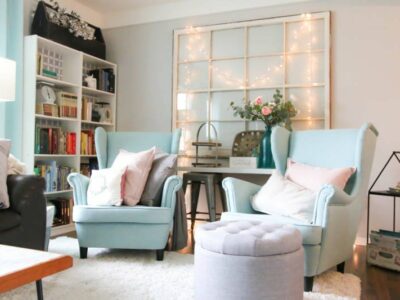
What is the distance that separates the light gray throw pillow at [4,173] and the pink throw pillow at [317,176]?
73.3 inches

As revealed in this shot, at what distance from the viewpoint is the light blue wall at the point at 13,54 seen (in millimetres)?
3713

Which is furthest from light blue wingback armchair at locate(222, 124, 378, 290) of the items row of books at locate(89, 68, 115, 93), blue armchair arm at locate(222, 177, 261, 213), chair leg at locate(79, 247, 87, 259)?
row of books at locate(89, 68, 115, 93)

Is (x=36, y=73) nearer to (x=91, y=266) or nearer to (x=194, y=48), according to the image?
(x=194, y=48)

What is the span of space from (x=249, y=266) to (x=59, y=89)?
3.28m

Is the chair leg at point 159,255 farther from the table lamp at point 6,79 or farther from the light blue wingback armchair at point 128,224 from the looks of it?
the table lamp at point 6,79

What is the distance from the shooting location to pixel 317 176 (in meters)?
2.63

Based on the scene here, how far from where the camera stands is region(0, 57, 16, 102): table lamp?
288cm

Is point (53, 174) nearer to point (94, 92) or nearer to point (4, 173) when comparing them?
point (94, 92)

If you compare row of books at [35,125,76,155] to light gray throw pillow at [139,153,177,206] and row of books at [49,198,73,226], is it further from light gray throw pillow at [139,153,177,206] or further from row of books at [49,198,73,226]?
light gray throw pillow at [139,153,177,206]

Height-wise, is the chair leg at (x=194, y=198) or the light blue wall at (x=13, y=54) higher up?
the light blue wall at (x=13, y=54)

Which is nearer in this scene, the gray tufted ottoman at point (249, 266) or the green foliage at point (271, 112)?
the gray tufted ottoman at point (249, 266)

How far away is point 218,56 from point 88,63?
5.29 feet

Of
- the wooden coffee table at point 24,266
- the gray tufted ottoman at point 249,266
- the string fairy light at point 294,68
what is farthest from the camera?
the string fairy light at point 294,68

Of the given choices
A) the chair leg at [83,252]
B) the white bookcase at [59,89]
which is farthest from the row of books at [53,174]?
the chair leg at [83,252]
